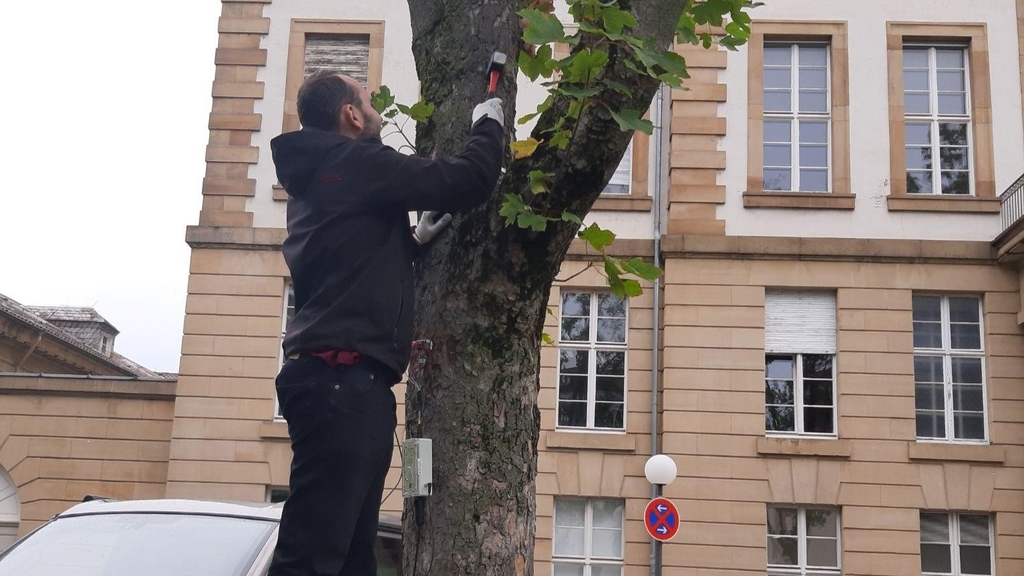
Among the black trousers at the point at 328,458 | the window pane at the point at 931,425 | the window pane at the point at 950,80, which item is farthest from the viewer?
the window pane at the point at 950,80

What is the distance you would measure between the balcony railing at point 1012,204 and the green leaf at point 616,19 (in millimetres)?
15472

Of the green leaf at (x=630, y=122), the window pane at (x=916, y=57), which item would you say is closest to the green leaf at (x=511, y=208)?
the green leaf at (x=630, y=122)

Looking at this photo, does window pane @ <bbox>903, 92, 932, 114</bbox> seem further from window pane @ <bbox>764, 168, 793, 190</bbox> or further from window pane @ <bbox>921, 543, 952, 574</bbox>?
window pane @ <bbox>921, 543, 952, 574</bbox>

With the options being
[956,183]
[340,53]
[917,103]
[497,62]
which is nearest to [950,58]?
[917,103]

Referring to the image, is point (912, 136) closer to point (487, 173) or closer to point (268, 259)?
point (268, 259)

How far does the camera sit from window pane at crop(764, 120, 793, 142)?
19.8m

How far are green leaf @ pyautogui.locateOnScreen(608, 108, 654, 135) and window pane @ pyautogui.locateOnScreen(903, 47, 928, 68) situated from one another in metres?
17.5

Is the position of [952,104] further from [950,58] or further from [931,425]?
[931,425]

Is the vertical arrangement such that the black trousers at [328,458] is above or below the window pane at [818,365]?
below

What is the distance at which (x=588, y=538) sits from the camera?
18.5 meters

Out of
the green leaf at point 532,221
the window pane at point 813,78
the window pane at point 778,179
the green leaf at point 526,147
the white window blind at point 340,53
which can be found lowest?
the green leaf at point 532,221

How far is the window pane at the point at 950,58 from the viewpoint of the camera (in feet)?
65.0

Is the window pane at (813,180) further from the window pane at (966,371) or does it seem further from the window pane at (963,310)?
the window pane at (966,371)

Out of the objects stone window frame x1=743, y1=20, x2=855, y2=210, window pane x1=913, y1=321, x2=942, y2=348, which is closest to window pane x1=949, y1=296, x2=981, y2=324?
window pane x1=913, y1=321, x2=942, y2=348
